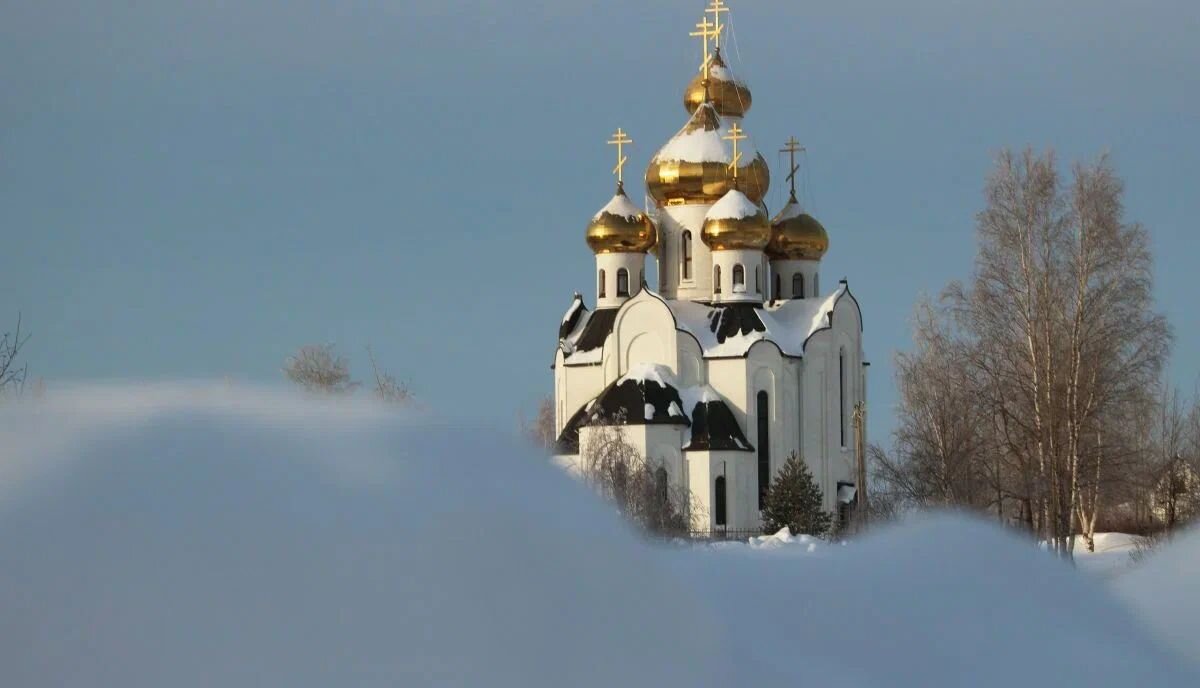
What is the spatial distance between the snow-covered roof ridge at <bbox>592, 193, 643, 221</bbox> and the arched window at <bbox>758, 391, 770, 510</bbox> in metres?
5.79

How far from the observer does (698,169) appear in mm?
47062

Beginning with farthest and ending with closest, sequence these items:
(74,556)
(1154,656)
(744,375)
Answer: (744,375) < (1154,656) < (74,556)

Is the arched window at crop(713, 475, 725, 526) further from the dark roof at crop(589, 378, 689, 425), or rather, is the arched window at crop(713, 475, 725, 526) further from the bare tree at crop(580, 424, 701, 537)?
the dark roof at crop(589, 378, 689, 425)

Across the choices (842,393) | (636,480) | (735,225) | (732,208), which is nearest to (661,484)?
(636,480)

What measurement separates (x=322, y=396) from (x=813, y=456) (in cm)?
4373

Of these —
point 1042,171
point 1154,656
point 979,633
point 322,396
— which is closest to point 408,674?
point 322,396

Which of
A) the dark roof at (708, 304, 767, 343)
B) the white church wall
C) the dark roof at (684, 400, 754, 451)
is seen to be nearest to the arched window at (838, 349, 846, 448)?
the dark roof at (708, 304, 767, 343)

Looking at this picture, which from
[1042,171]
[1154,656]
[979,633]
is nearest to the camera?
[979,633]

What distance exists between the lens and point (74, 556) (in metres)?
2.36

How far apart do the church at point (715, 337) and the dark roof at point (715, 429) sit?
0.04 metres

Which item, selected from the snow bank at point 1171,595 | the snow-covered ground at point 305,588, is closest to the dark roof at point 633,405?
the snow bank at point 1171,595

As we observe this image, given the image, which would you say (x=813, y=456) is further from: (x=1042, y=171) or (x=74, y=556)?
(x=74, y=556)

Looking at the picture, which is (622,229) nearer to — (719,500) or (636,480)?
(719,500)

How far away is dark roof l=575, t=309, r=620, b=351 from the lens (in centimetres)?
4716
